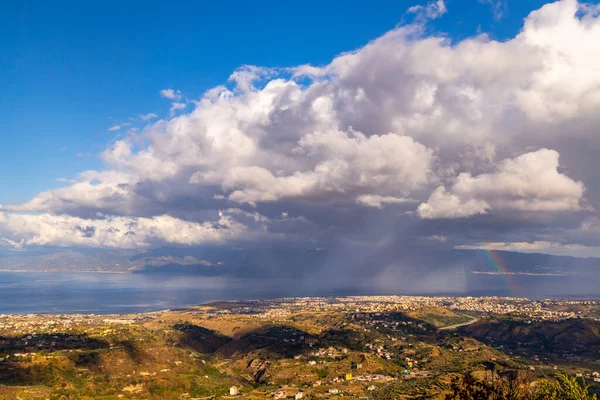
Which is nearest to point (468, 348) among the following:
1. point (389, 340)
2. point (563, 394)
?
point (389, 340)

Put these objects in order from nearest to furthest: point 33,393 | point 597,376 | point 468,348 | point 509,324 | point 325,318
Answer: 1. point 33,393
2. point 597,376
3. point 468,348
4. point 509,324
5. point 325,318

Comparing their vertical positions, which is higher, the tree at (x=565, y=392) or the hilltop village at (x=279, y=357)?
the tree at (x=565, y=392)

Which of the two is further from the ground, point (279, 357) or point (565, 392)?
point (565, 392)

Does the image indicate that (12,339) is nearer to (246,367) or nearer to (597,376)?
(246,367)

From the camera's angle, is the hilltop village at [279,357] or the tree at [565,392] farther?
the hilltop village at [279,357]

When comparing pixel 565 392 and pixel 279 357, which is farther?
pixel 279 357

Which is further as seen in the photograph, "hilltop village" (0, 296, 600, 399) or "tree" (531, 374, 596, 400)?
"hilltop village" (0, 296, 600, 399)

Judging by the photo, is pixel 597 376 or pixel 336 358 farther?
pixel 336 358

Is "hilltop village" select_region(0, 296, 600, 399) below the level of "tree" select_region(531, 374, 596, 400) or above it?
below
